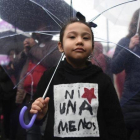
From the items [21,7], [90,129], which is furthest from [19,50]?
[90,129]

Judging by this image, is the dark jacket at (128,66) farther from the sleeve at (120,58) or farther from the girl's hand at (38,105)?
the girl's hand at (38,105)

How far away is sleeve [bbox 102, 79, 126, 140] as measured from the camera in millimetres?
1516

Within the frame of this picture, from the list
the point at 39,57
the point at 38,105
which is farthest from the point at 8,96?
the point at 38,105

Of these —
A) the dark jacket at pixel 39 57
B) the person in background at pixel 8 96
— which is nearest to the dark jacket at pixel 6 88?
the person in background at pixel 8 96

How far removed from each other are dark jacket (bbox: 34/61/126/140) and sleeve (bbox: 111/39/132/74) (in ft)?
1.06

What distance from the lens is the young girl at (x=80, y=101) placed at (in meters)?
1.48

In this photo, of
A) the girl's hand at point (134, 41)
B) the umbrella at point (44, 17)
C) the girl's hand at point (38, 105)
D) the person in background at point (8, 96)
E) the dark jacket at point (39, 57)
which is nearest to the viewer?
the girl's hand at point (38, 105)

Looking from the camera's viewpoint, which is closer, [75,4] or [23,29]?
[75,4]

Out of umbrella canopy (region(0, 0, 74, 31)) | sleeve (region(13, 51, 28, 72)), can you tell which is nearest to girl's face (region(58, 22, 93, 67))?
umbrella canopy (region(0, 0, 74, 31))

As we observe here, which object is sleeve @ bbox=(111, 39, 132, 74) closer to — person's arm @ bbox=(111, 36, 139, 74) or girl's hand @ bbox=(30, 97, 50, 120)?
person's arm @ bbox=(111, 36, 139, 74)

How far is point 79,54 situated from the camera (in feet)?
4.91

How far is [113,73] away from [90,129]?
23.2 inches

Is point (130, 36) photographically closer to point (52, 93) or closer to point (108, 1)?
point (108, 1)

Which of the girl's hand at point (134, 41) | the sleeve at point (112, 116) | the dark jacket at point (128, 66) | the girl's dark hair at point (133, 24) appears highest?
the girl's dark hair at point (133, 24)
